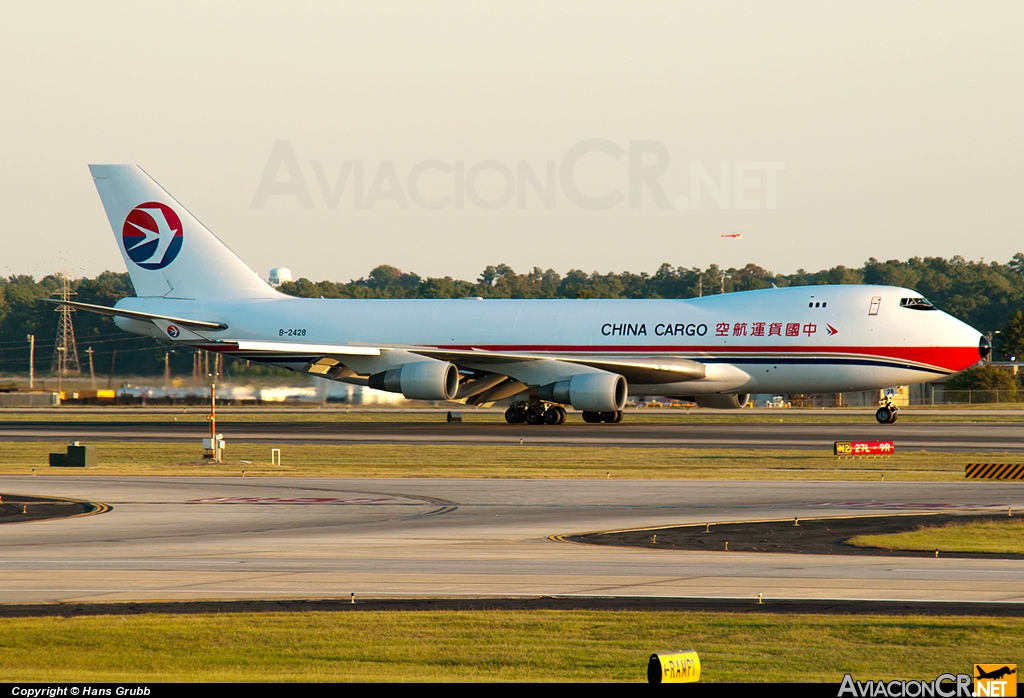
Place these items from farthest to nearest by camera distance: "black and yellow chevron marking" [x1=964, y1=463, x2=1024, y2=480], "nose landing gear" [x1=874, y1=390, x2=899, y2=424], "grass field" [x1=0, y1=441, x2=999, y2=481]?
"nose landing gear" [x1=874, y1=390, x2=899, y2=424], "grass field" [x1=0, y1=441, x2=999, y2=481], "black and yellow chevron marking" [x1=964, y1=463, x2=1024, y2=480]

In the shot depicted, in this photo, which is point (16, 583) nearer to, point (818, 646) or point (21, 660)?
point (21, 660)

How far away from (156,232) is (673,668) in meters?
58.1

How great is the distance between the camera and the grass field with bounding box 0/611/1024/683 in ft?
37.8

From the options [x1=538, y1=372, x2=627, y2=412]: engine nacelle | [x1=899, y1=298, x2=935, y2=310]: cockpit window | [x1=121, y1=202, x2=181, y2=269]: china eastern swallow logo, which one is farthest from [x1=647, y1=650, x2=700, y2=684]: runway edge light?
[x1=121, y1=202, x2=181, y2=269]: china eastern swallow logo

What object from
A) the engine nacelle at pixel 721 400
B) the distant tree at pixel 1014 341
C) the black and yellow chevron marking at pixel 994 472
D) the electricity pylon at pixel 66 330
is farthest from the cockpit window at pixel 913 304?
the electricity pylon at pixel 66 330

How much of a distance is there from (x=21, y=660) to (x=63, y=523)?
40.7 ft

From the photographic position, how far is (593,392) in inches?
2079

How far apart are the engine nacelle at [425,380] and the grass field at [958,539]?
32.4 metres

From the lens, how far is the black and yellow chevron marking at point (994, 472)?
3256cm

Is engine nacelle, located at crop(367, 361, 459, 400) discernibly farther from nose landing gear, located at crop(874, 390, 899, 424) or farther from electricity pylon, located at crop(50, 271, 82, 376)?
electricity pylon, located at crop(50, 271, 82, 376)

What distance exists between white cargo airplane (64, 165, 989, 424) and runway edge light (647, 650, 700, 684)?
4383 centimetres

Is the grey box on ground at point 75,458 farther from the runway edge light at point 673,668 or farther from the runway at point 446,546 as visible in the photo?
the runway edge light at point 673,668

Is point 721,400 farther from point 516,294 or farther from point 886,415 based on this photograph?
point 516,294

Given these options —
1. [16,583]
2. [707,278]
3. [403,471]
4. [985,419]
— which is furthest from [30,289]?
[16,583]
